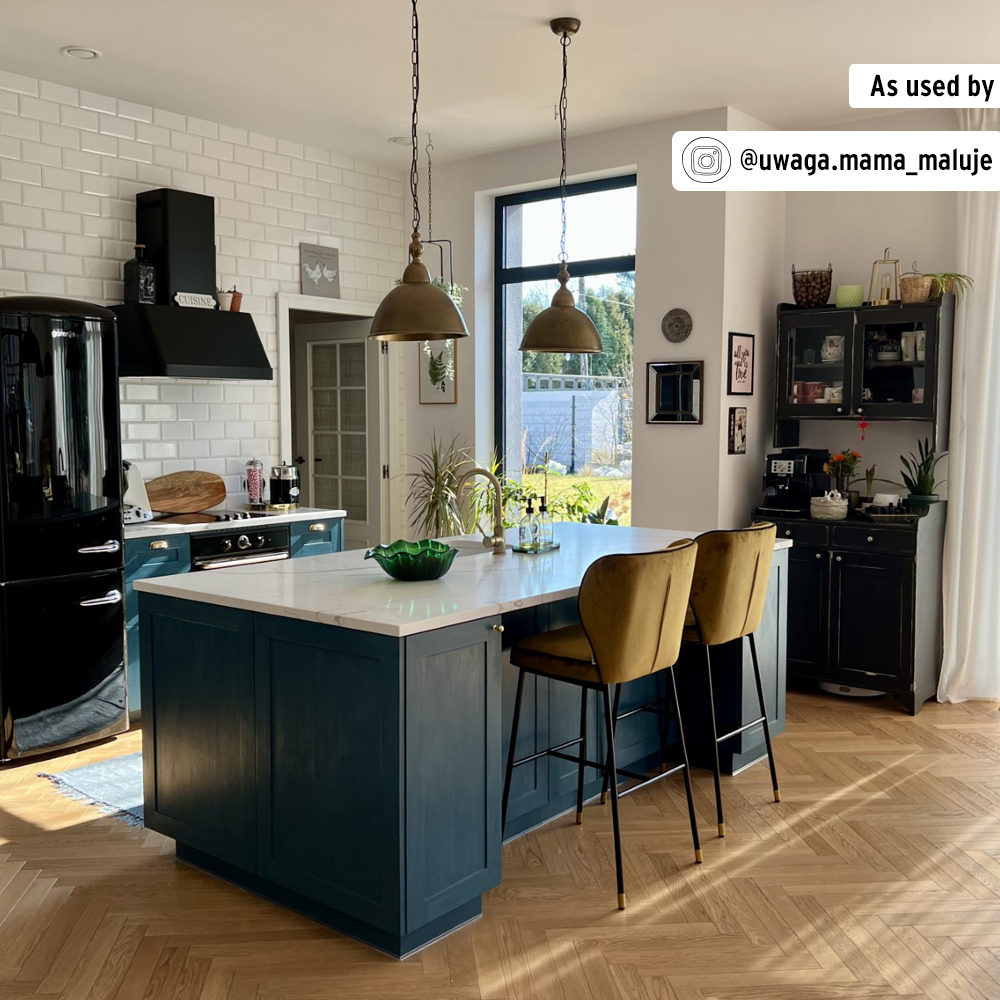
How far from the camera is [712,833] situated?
379 centimetres

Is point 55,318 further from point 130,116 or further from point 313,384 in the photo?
point 313,384

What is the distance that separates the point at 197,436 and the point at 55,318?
60.3 inches

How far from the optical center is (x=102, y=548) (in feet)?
15.6

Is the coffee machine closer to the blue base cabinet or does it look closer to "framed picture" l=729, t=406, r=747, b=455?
"framed picture" l=729, t=406, r=747, b=455

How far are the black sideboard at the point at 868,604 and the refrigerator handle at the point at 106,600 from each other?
3375 mm

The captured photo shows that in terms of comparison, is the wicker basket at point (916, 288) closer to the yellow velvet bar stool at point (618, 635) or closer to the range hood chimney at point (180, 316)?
the yellow velvet bar stool at point (618, 635)

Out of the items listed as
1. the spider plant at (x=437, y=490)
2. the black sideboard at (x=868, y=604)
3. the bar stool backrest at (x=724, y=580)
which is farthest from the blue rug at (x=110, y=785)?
the black sideboard at (x=868, y=604)

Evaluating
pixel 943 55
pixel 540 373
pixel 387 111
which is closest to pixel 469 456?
pixel 540 373

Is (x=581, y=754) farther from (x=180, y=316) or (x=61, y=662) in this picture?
(x=180, y=316)

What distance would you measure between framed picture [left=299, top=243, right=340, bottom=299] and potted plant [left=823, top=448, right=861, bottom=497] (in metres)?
3.30

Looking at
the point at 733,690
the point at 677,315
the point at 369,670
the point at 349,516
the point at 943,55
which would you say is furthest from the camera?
the point at 349,516

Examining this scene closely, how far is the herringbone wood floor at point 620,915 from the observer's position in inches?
110

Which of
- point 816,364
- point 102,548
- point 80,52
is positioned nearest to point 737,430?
point 816,364

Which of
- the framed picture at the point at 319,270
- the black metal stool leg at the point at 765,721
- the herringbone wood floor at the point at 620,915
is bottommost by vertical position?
the herringbone wood floor at the point at 620,915
